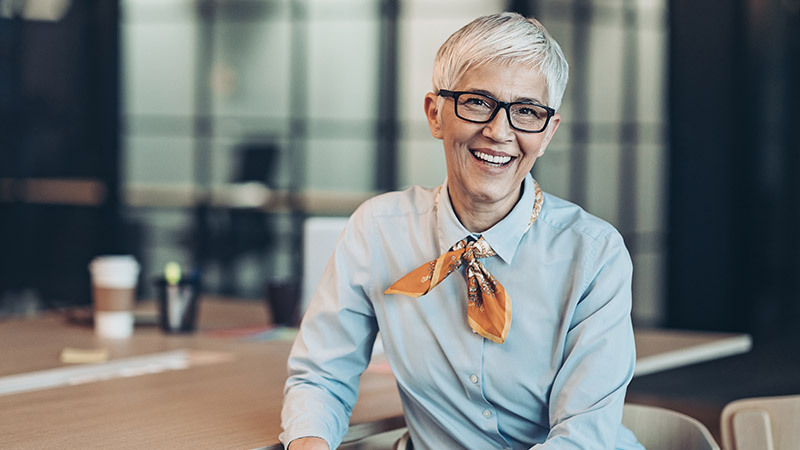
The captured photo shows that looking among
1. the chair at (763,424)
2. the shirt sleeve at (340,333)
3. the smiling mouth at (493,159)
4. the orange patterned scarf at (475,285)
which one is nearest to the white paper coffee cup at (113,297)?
the shirt sleeve at (340,333)

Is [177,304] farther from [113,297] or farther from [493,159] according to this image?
[493,159]

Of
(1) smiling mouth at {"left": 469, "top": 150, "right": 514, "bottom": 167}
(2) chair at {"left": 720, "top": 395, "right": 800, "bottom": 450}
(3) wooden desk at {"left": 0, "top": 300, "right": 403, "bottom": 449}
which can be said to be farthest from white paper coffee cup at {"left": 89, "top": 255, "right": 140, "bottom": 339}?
(2) chair at {"left": 720, "top": 395, "right": 800, "bottom": 450}

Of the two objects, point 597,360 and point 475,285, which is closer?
point 597,360

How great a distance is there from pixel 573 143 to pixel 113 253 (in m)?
2.85

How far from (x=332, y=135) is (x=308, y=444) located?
4341mm

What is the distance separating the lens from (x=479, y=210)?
1720mm

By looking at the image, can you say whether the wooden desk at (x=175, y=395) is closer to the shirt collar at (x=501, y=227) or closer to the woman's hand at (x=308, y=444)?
Answer: the woman's hand at (x=308, y=444)

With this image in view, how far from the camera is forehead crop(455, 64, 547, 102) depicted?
159 centimetres

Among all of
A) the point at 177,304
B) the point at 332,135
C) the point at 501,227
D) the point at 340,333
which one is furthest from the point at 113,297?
the point at 332,135

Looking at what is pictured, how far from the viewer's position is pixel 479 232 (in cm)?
174

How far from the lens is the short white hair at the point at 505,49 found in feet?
5.20

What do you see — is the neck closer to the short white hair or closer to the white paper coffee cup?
the short white hair

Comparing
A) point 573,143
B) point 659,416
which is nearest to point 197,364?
point 659,416

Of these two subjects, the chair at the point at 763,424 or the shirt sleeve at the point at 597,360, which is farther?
the chair at the point at 763,424
